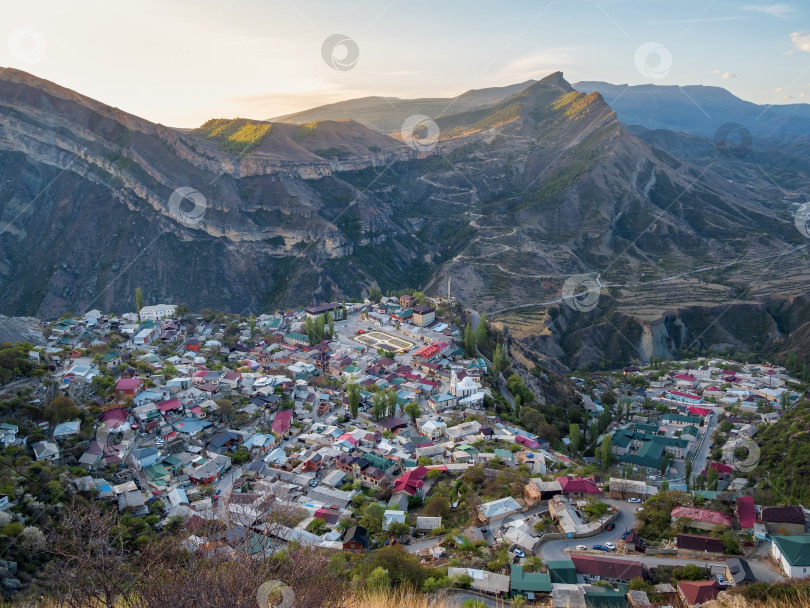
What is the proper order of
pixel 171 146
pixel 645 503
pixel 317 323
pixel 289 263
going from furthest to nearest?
pixel 171 146 → pixel 289 263 → pixel 317 323 → pixel 645 503

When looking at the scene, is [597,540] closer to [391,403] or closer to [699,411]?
[391,403]

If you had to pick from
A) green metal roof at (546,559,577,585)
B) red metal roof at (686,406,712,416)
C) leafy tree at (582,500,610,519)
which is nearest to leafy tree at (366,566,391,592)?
green metal roof at (546,559,577,585)

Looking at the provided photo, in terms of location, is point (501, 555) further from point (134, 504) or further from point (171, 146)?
point (171, 146)

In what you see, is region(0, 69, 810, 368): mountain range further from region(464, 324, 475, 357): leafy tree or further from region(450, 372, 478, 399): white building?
region(450, 372, 478, 399): white building

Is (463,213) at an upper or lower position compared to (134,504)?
upper

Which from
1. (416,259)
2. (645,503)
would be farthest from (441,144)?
(645,503)

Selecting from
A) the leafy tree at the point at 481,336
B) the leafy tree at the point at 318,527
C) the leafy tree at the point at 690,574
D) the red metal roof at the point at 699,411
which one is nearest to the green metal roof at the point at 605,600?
the leafy tree at the point at 690,574
